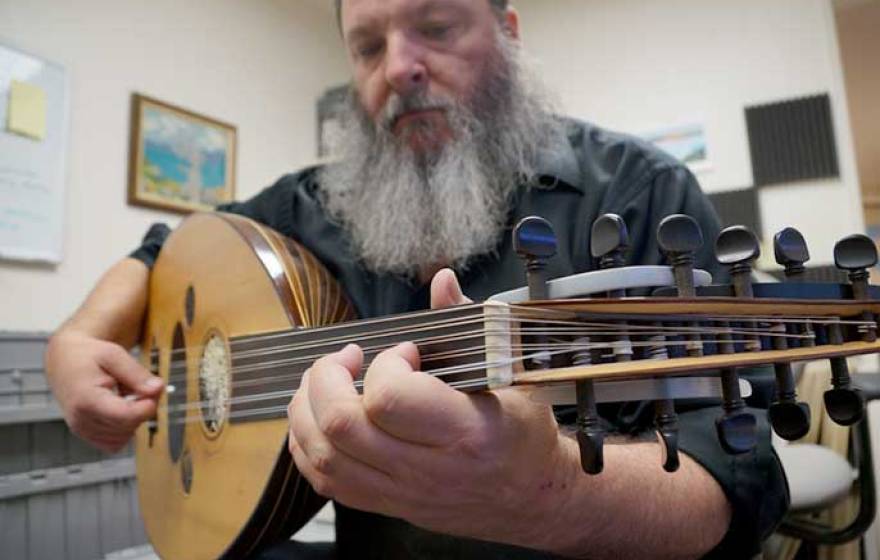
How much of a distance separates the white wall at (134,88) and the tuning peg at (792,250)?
5.53 ft

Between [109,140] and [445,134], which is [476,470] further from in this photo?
[109,140]

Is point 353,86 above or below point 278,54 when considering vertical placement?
below

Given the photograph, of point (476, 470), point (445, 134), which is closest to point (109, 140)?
point (445, 134)

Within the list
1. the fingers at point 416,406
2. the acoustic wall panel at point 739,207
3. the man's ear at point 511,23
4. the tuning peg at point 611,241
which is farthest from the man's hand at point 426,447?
the acoustic wall panel at point 739,207

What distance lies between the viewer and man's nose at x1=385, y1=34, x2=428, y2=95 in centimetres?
94

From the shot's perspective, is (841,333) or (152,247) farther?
(152,247)

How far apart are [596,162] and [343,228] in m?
0.42

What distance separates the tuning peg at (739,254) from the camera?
0.44 meters

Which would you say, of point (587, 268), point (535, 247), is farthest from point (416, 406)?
point (587, 268)

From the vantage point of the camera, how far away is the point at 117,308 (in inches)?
42.7

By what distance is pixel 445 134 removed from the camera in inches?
37.8

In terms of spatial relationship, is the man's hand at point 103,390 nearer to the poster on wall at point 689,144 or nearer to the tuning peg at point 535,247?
the tuning peg at point 535,247

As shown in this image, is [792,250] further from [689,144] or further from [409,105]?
[689,144]

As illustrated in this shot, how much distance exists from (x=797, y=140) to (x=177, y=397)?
1.91 metres
